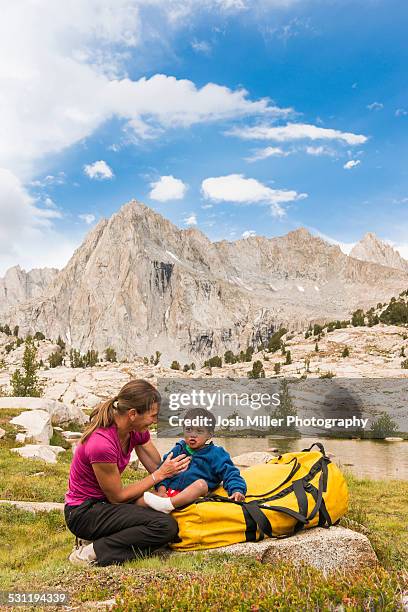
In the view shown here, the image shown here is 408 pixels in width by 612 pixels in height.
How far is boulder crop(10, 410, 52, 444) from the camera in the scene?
836 inches

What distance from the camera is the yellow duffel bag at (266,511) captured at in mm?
6906

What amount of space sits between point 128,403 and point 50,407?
845 inches

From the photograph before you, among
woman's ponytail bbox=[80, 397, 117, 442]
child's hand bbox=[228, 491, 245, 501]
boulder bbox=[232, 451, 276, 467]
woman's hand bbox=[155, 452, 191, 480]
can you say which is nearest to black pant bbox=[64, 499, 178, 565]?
woman's hand bbox=[155, 452, 191, 480]

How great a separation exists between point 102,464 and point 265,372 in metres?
73.5

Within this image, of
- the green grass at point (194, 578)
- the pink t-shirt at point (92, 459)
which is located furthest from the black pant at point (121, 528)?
the green grass at point (194, 578)

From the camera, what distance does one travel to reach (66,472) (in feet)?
51.2

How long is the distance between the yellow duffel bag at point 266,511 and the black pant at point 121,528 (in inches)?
11.3

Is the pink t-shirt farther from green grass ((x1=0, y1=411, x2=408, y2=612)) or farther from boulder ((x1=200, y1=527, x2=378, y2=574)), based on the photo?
boulder ((x1=200, y1=527, x2=378, y2=574))

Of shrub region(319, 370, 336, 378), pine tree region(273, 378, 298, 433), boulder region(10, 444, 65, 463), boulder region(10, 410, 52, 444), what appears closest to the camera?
boulder region(10, 444, 65, 463)

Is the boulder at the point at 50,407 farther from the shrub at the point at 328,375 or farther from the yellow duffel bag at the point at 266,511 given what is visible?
the shrub at the point at 328,375

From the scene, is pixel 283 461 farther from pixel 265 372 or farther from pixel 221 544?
pixel 265 372

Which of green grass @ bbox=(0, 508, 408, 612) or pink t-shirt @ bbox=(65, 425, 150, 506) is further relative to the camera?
pink t-shirt @ bbox=(65, 425, 150, 506)

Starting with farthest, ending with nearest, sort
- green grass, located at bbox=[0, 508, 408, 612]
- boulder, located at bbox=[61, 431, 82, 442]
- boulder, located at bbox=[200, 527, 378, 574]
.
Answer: boulder, located at bbox=[61, 431, 82, 442] → boulder, located at bbox=[200, 527, 378, 574] → green grass, located at bbox=[0, 508, 408, 612]

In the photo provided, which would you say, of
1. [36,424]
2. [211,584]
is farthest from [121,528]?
[36,424]
